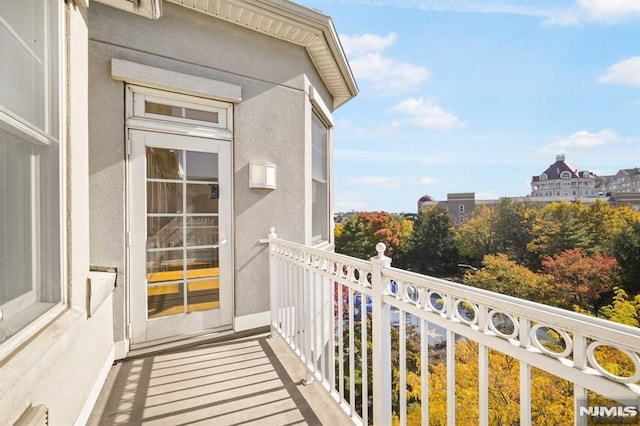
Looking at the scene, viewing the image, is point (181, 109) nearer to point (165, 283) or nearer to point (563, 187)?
point (165, 283)

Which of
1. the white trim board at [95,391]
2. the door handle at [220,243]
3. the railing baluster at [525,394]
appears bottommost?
the white trim board at [95,391]

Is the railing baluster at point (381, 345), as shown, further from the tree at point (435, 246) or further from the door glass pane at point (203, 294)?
the tree at point (435, 246)

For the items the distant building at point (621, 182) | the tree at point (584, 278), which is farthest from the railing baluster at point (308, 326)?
the distant building at point (621, 182)

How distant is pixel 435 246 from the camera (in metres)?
30.0

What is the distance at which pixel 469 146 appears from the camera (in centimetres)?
4609

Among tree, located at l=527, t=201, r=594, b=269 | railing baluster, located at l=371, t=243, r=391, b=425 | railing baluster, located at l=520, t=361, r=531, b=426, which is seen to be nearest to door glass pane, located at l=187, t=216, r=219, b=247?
railing baluster, located at l=371, t=243, r=391, b=425

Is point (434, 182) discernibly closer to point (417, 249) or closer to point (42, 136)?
point (417, 249)

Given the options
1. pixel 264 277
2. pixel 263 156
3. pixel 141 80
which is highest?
pixel 141 80

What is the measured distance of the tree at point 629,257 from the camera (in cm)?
1608

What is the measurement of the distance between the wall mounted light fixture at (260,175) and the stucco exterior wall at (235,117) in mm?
68

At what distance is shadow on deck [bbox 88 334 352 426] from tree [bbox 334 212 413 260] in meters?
23.5

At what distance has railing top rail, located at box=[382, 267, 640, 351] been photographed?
2.27ft

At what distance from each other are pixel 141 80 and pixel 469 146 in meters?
51.0

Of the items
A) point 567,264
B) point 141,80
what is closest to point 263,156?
point 141,80
